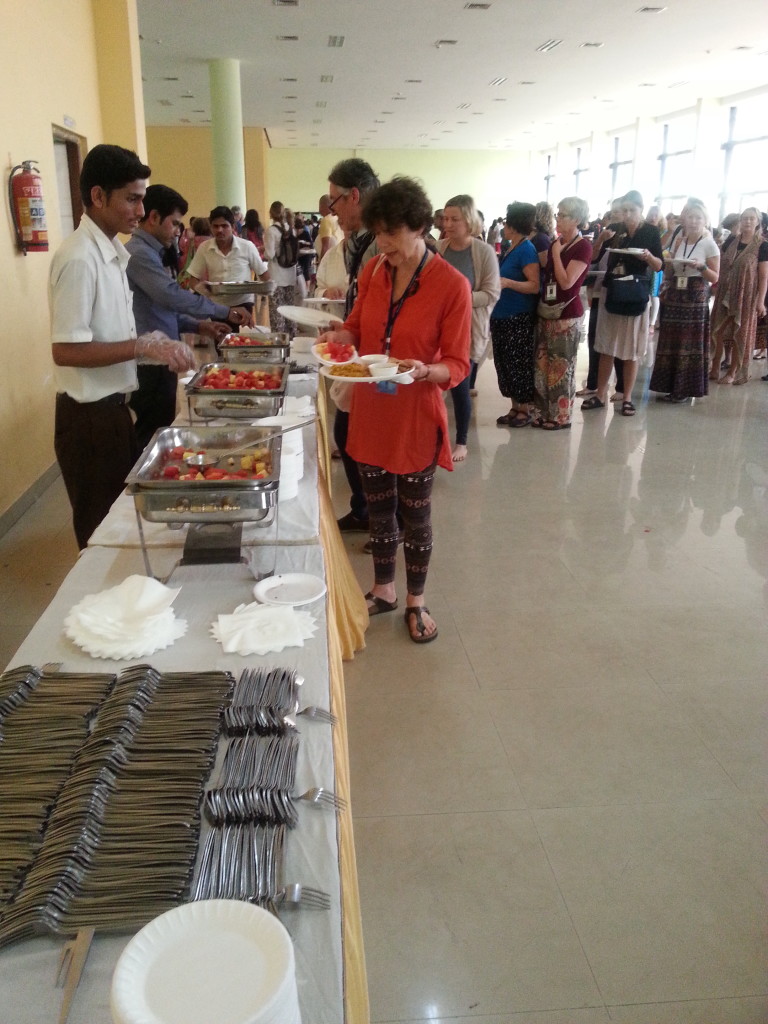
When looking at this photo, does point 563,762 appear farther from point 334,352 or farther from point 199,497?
point 334,352

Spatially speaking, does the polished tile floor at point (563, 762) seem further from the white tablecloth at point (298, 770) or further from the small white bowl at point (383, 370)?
the small white bowl at point (383, 370)

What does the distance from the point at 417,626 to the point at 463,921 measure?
996 millimetres

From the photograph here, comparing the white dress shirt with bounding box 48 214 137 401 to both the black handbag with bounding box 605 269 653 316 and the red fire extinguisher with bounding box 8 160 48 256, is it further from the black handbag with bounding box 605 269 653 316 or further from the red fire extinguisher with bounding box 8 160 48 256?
the black handbag with bounding box 605 269 653 316

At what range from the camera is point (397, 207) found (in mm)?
1782

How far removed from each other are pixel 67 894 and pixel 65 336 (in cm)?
131

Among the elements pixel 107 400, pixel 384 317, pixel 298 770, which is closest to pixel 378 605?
pixel 384 317

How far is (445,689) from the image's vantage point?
2035 mm

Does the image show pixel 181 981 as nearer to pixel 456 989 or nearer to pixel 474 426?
pixel 456 989

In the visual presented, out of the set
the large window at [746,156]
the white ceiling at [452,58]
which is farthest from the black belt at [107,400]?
the large window at [746,156]

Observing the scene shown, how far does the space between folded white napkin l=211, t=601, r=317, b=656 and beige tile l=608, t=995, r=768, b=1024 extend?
2.52 feet

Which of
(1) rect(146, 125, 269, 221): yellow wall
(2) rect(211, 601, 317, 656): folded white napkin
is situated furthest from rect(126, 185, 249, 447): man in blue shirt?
(1) rect(146, 125, 269, 221): yellow wall

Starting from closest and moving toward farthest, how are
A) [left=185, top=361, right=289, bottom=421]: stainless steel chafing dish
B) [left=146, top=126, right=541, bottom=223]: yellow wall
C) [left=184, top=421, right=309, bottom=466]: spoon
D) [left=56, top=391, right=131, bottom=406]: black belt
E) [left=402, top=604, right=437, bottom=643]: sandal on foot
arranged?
[left=184, top=421, right=309, bottom=466]: spoon
[left=56, top=391, right=131, bottom=406]: black belt
[left=185, top=361, right=289, bottom=421]: stainless steel chafing dish
[left=402, top=604, right=437, bottom=643]: sandal on foot
[left=146, top=126, right=541, bottom=223]: yellow wall

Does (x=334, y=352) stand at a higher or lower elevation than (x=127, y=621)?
higher

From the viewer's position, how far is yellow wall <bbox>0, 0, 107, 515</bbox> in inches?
120
